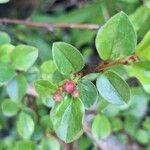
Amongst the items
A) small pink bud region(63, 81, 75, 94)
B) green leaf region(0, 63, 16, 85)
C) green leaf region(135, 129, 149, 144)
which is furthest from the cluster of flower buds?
green leaf region(135, 129, 149, 144)

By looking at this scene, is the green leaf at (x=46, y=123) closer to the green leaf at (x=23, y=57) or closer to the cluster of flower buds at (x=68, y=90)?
the green leaf at (x=23, y=57)

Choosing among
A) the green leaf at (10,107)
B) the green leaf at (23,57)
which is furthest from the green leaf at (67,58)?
the green leaf at (10,107)

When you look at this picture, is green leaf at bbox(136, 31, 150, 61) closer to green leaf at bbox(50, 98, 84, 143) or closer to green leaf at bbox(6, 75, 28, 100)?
green leaf at bbox(50, 98, 84, 143)

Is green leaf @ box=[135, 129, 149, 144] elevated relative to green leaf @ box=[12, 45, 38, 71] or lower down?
lower down

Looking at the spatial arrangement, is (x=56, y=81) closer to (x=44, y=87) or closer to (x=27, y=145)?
(x=44, y=87)

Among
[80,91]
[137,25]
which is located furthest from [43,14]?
[80,91]

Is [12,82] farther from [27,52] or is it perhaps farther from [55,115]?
[55,115]

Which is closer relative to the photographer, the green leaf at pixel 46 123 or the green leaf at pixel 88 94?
the green leaf at pixel 88 94
